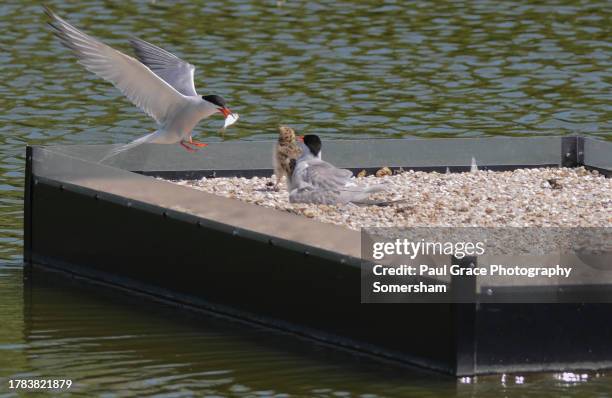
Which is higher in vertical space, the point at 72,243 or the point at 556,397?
the point at 72,243

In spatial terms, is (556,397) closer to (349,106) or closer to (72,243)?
(72,243)

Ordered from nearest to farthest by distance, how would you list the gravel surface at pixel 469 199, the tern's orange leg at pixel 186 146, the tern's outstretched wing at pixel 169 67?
1. the gravel surface at pixel 469 199
2. the tern's orange leg at pixel 186 146
3. the tern's outstretched wing at pixel 169 67

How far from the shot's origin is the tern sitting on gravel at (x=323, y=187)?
13.2m

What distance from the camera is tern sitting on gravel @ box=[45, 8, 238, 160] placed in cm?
1355

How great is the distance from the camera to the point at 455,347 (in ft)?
34.8

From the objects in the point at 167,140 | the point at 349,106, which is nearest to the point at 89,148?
the point at 167,140

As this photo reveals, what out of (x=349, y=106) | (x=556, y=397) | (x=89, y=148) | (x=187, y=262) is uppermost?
(x=349, y=106)

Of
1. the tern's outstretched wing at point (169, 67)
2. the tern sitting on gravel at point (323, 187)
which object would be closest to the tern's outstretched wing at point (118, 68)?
the tern's outstretched wing at point (169, 67)

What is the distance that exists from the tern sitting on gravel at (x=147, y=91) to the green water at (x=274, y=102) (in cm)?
157

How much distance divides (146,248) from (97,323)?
775 mm

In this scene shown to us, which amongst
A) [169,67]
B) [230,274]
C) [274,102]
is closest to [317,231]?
[230,274]

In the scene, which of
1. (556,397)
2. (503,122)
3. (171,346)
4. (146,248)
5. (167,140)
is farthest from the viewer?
(503,122)

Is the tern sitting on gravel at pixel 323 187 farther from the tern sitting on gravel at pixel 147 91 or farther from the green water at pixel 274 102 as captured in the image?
the green water at pixel 274 102

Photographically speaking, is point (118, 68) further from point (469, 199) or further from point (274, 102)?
point (274, 102)
